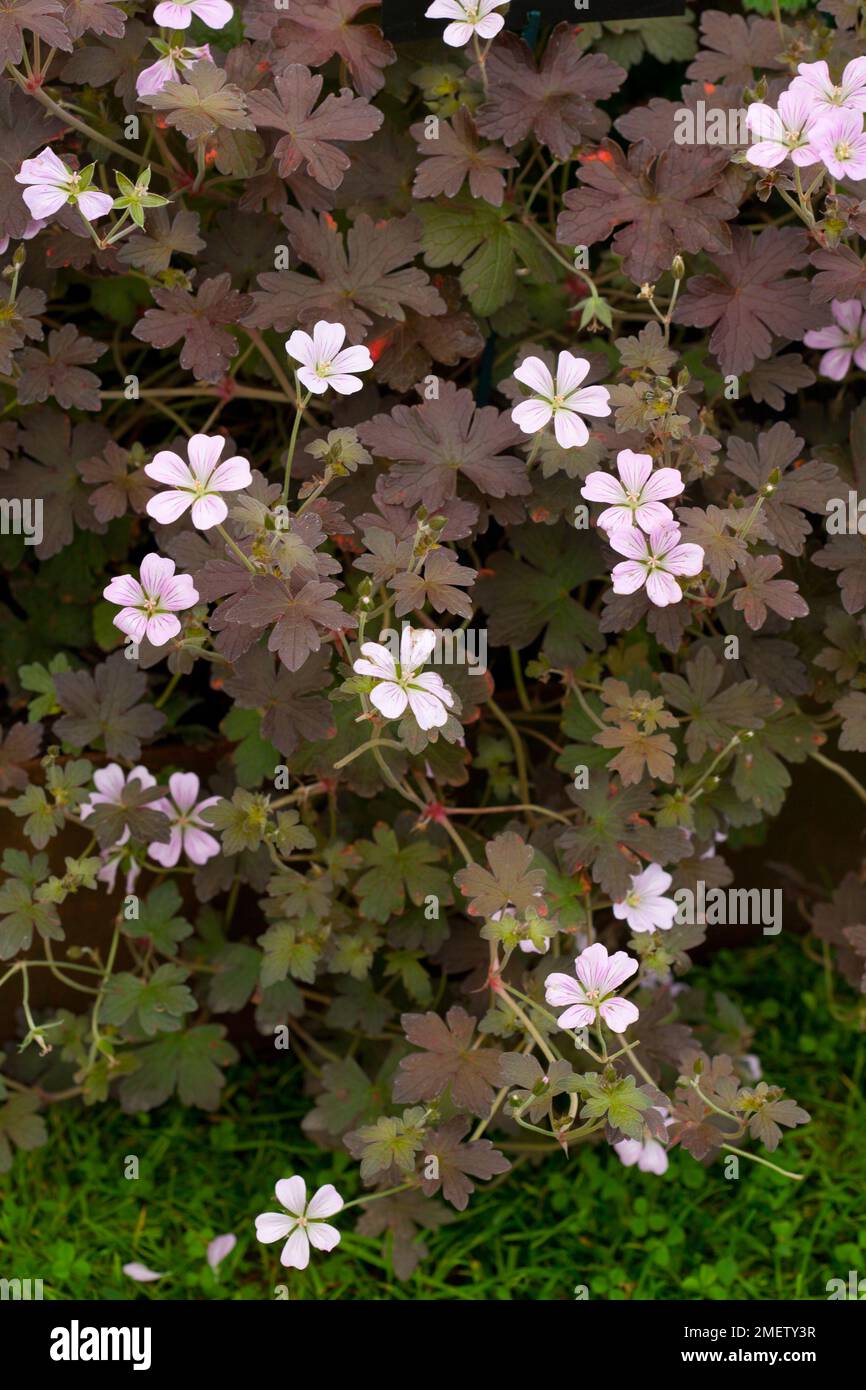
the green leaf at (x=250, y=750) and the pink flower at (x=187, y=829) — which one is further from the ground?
the green leaf at (x=250, y=750)

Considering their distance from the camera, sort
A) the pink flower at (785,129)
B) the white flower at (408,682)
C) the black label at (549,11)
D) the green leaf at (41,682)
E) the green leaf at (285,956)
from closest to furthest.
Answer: the white flower at (408,682) → the pink flower at (785,129) → the black label at (549,11) → the green leaf at (285,956) → the green leaf at (41,682)

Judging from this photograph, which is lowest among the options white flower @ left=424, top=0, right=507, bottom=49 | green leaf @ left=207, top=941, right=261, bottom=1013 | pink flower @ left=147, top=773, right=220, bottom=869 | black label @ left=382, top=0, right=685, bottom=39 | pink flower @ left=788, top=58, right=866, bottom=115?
green leaf @ left=207, top=941, right=261, bottom=1013

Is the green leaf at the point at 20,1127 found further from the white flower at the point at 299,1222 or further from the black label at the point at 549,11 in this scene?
the black label at the point at 549,11

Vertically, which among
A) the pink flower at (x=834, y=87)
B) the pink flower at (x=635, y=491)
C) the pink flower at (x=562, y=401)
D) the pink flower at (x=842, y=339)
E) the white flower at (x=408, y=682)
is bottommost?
the white flower at (x=408, y=682)

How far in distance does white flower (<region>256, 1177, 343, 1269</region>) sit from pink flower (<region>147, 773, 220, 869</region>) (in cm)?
44

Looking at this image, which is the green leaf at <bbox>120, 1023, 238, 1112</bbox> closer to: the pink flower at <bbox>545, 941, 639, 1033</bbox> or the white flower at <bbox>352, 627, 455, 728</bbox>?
the pink flower at <bbox>545, 941, 639, 1033</bbox>

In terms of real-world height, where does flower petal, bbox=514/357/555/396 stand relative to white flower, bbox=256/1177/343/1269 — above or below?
above

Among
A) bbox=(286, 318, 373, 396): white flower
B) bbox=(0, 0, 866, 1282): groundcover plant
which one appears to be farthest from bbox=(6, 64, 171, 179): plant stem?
bbox=(286, 318, 373, 396): white flower

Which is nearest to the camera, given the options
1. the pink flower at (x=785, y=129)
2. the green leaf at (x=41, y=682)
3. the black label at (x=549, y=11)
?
the pink flower at (x=785, y=129)

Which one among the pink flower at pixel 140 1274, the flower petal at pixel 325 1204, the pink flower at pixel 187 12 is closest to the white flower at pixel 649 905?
the flower petal at pixel 325 1204

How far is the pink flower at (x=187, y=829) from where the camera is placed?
166 centimetres

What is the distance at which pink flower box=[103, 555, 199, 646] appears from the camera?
1.33 meters

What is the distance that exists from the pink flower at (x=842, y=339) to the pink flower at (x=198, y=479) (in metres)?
0.73

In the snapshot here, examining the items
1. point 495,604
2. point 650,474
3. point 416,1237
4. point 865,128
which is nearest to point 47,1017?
point 416,1237
